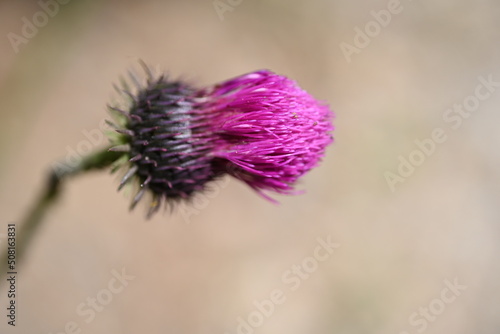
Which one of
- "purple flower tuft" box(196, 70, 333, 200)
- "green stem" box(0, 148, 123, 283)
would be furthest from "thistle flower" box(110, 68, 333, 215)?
"green stem" box(0, 148, 123, 283)

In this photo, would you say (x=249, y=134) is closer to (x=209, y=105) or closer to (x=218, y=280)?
(x=209, y=105)

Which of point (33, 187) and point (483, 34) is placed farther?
point (483, 34)

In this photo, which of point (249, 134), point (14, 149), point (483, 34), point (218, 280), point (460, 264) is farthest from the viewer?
point (483, 34)

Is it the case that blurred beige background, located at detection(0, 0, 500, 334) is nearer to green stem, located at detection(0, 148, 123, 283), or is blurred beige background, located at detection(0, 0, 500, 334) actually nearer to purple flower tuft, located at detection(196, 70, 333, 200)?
green stem, located at detection(0, 148, 123, 283)

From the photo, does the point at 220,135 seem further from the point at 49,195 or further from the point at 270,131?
the point at 49,195

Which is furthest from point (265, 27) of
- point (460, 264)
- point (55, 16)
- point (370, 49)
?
point (460, 264)

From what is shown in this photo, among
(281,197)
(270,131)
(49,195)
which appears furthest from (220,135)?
(281,197)
